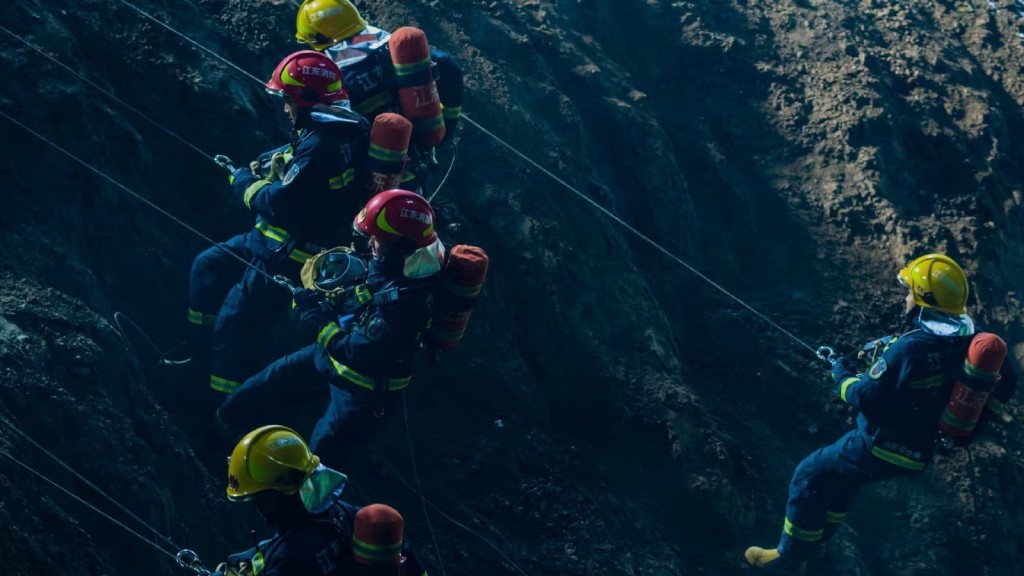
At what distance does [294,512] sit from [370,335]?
2.01 metres

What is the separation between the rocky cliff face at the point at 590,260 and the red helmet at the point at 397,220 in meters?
2.12

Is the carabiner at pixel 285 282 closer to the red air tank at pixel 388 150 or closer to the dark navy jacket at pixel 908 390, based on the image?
the red air tank at pixel 388 150

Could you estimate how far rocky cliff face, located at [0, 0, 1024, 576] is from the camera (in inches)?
352

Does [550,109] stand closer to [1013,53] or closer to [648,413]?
[648,413]

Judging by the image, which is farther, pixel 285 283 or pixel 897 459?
pixel 897 459

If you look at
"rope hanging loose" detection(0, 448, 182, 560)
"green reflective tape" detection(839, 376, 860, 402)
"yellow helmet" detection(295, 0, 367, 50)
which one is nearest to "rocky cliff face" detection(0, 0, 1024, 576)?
"rope hanging loose" detection(0, 448, 182, 560)

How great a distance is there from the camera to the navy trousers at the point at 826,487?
975 centimetres

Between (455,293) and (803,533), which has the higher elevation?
(455,293)

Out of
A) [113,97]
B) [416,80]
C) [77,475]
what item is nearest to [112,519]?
[77,475]

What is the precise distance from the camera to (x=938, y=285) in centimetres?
930

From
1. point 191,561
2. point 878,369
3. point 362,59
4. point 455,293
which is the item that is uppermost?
point 362,59

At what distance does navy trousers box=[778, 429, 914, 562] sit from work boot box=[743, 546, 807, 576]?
0.37ft

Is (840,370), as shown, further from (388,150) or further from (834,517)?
(388,150)

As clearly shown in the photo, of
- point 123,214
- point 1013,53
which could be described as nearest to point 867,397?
point 123,214
